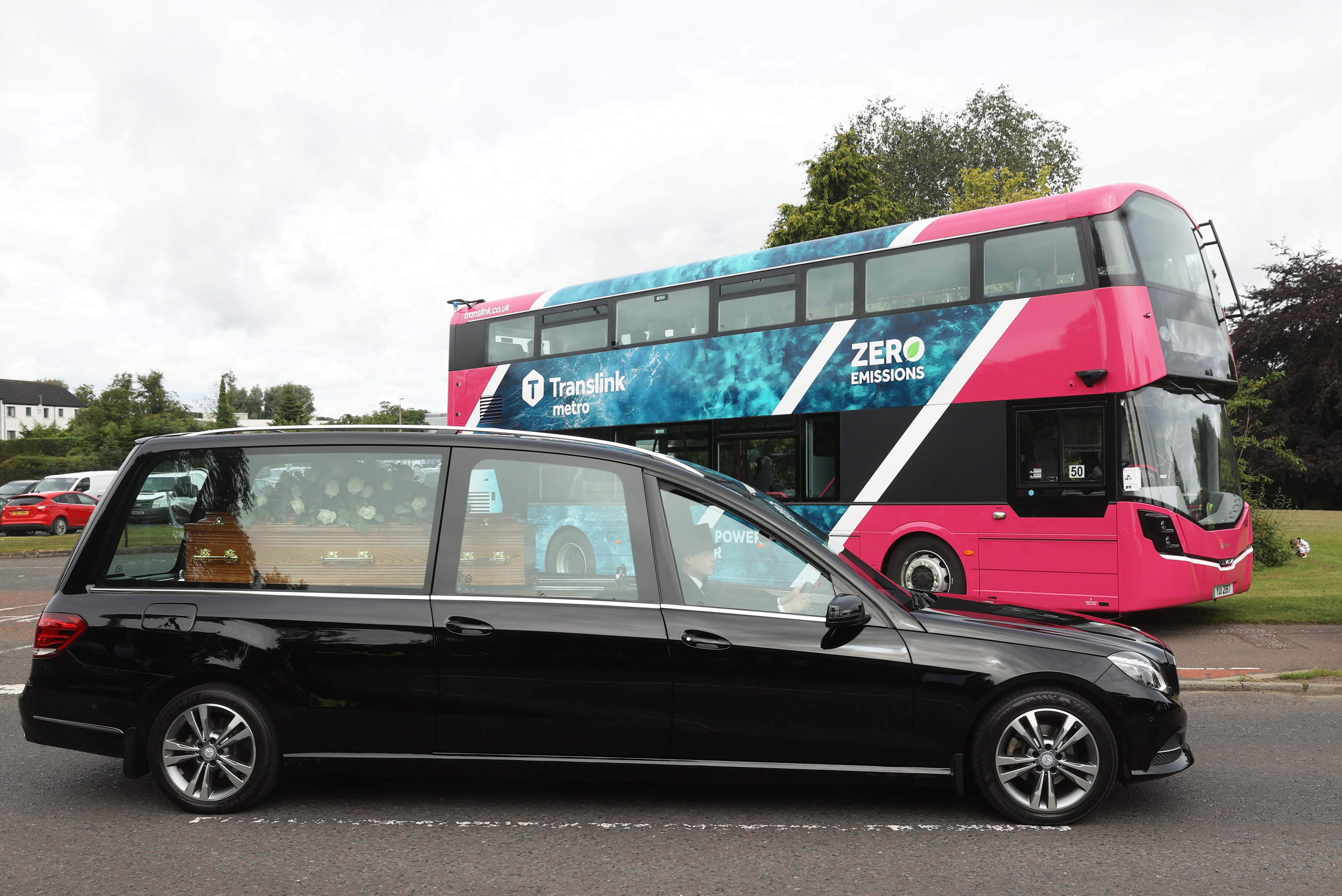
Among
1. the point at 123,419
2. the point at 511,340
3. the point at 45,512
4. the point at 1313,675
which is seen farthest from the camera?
the point at 123,419

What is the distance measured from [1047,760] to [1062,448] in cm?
547

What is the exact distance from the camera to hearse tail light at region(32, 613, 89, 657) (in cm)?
441

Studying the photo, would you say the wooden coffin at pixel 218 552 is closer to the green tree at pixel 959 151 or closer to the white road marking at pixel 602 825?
the white road marking at pixel 602 825

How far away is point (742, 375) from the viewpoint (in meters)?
11.3

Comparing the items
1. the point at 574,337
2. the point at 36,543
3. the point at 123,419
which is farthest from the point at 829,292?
the point at 123,419

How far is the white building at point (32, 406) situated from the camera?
11025cm

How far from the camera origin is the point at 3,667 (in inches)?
315

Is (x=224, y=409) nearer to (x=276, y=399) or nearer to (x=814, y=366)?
(x=814, y=366)

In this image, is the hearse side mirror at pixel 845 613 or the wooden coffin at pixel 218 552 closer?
the hearse side mirror at pixel 845 613

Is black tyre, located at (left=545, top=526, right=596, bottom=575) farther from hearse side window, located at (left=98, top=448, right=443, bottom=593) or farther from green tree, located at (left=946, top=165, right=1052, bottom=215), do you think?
green tree, located at (left=946, top=165, right=1052, bottom=215)

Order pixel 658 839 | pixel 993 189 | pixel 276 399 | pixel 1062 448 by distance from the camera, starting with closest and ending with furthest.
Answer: pixel 658 839, pixel 1062 448, pixel 993 189, pixel 276 399

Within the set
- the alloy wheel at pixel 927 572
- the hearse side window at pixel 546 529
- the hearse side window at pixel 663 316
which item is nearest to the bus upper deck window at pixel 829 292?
the hearse side window at pixel 663 316

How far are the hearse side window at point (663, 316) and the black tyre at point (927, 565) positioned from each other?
3491 millimetres

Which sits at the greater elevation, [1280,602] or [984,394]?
[984,394]
